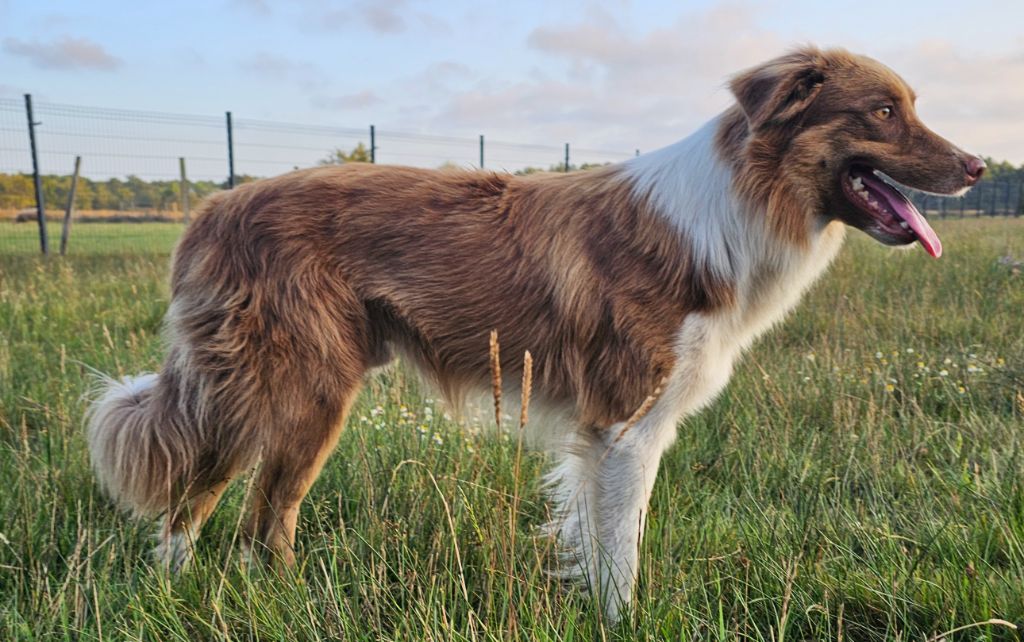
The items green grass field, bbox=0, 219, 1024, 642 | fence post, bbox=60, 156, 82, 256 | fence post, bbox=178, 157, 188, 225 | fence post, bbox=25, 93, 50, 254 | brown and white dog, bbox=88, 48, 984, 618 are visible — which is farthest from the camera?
fence post, bbox=178, 157, 188, 225

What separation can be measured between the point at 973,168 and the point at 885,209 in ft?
1.14

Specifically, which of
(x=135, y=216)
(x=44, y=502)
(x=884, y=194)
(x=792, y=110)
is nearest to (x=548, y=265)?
(x=792, y=110)

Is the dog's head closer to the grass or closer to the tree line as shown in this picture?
the tree line

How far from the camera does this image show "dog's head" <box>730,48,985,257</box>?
103 inches

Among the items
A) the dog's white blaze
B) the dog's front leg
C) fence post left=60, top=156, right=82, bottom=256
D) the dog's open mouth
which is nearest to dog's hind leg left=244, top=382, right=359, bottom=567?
the dog's front leg

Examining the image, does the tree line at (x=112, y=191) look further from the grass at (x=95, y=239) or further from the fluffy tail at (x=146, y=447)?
the fluffy tail at (x=146, y=447)

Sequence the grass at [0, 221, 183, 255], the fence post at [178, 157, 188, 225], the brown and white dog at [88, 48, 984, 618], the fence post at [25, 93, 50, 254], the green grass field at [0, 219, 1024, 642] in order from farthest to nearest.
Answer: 1. the fence post at [178, 157, 188, 225]
2. the grass at [0, 221, 183, 255]
3. the fence post at [25, 93, 50, 254]
4. the brown and white dog at [88, 48, 984, 618]
5. the green grass field at [0, 219, 1024, 642]

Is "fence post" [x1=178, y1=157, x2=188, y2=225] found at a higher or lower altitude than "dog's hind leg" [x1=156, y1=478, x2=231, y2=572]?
higher

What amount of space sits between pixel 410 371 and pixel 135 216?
21926 millimetres

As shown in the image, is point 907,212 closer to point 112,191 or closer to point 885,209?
point 885,209

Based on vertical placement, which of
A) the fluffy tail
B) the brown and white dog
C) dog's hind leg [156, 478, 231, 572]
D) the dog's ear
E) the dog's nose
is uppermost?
→ the dog's ear

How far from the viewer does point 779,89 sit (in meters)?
2.59

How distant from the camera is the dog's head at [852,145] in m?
2.62

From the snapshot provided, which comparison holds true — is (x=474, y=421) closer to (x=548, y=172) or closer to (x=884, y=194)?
(x=548, y=172)
